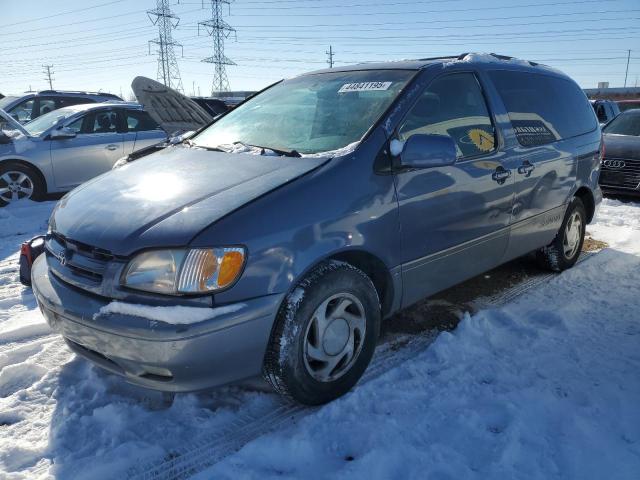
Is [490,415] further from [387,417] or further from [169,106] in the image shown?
[169,106]

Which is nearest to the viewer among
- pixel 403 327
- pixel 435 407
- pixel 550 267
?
pixel 435 407

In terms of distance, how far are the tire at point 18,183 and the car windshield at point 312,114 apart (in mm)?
4866

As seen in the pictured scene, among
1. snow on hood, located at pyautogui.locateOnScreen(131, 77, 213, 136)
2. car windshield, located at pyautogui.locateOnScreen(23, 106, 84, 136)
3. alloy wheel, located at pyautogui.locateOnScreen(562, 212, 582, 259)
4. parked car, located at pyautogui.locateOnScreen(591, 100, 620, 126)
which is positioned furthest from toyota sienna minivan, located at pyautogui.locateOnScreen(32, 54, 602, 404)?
parked car, located at pyautogui.locateOnScreen(591, 100, 620, 126)

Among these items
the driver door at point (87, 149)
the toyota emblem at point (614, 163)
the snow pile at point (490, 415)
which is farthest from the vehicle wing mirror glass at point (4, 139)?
the toyota emblem at point (614, 163)

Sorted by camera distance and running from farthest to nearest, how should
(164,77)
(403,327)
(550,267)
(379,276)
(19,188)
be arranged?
(164,77)
(19,188)
(550,267)
(403,327)
(379,276)

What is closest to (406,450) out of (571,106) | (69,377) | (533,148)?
(69,377)

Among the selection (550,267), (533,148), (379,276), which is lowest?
(550,267)

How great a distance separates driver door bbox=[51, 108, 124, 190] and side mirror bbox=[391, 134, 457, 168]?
6.13 metres

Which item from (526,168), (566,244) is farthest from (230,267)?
(566,244)

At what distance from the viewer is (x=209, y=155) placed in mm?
3092

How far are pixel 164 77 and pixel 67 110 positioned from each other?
44.5 metres

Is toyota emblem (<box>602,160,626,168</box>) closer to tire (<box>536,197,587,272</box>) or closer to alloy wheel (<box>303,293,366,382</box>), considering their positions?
tire (<box>536,197,587,272</box>)

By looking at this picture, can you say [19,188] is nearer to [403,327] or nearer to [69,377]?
[69,377]

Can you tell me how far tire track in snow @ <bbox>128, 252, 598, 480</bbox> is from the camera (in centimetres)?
219
